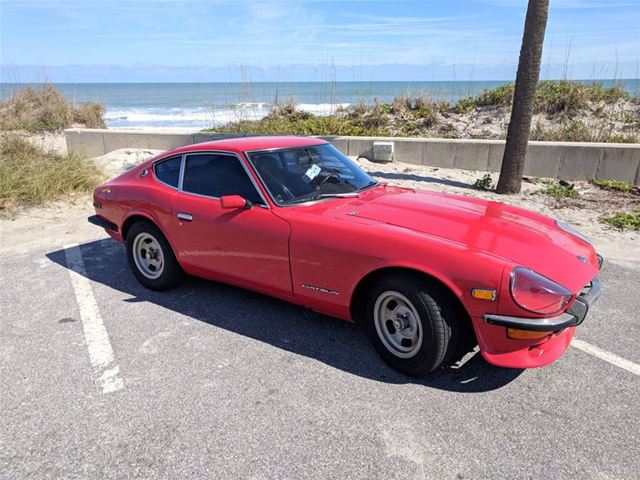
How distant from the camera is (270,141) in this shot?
13.5 ft

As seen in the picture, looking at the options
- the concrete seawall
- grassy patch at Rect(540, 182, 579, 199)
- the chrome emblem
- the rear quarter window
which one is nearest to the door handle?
the rear quarter window

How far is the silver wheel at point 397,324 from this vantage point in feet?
9.59

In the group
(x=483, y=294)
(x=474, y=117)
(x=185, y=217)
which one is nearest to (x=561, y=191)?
(x=474, y=117)

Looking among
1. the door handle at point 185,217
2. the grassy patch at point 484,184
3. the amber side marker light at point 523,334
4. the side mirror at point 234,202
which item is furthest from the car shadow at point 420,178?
the amber side marker light at point 523,334

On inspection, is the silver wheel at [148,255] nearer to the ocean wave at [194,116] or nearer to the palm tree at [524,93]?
the palm tree at [524,93]

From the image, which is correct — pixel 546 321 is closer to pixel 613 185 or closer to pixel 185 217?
pixel 185 217

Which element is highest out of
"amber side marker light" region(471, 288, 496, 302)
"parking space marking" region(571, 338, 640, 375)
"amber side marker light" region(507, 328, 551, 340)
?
"amber side marker light" region(471, 288, 496, 302)

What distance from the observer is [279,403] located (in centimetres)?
281

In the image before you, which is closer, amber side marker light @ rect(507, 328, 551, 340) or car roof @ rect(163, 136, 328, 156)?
amber side marker light @ rect(507, 328, 551, 340)

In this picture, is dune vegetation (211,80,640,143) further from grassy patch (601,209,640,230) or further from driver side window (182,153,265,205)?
driver side window (182,153,265,205)

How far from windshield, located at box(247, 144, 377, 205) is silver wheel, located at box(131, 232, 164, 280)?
1324 mm

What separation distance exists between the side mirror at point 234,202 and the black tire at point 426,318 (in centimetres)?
117

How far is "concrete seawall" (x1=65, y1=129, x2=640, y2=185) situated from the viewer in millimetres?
8320

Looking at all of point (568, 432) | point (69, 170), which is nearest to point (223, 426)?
point (568, 432)
